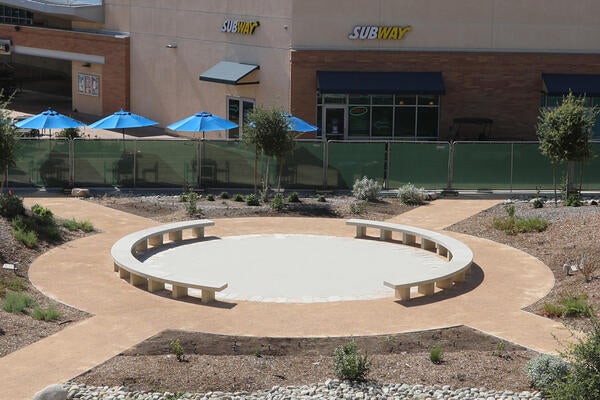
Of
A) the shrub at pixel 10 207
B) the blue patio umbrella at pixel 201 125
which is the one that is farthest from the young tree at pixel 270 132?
the shrub at pixel 10 207

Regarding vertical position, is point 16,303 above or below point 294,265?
below

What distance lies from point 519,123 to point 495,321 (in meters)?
24.3

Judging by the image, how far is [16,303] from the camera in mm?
18766

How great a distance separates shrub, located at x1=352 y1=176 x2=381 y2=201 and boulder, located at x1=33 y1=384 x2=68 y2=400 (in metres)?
17.9

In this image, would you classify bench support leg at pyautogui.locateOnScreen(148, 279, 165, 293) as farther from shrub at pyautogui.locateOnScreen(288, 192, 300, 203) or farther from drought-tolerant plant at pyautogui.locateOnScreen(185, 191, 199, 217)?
shrub at pyautogui.locateOnScreen(288, 192, 300, 203)

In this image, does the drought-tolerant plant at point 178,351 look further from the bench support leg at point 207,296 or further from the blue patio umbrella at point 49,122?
the blue patio umbrella at point 49,122

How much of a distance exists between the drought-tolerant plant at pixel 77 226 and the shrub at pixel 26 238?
6.27 ft

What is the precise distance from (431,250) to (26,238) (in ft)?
33.7

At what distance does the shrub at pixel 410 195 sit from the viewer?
31484 mm

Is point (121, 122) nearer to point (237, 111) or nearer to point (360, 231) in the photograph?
point (237, 111)

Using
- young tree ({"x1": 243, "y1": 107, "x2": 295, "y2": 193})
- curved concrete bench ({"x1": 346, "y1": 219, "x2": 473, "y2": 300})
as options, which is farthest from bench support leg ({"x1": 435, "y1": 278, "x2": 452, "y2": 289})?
young tree ({"x1": 243, "y1": 107, "x2": 295, "y2": 193})

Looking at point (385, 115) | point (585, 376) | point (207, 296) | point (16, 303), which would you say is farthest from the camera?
point (385, 115)

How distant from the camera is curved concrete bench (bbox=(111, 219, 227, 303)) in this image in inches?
789

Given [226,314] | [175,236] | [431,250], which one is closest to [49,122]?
[175,236]
